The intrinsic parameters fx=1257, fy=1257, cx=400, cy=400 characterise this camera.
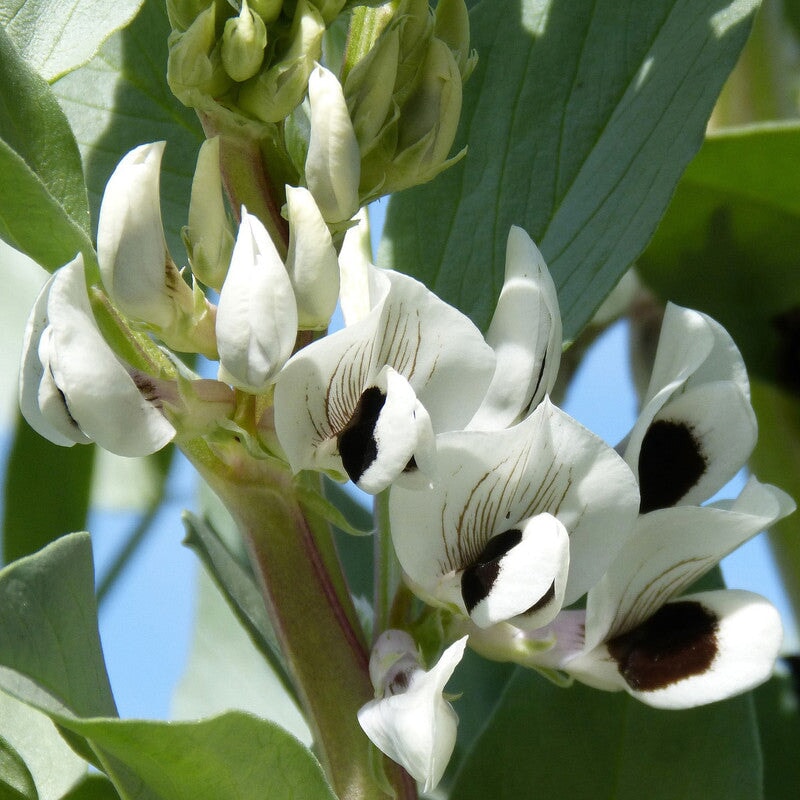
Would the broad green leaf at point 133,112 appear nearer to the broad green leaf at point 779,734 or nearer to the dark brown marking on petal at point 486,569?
the dark brown marking on petal at point 486,569

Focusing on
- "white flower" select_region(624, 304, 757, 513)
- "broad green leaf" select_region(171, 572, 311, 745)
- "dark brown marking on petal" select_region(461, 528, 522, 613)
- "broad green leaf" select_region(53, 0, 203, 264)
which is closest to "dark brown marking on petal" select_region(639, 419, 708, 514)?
Result: "white flower" select_region(624, 304, 757, 513)

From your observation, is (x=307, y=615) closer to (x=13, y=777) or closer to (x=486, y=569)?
(x=486, y=569)

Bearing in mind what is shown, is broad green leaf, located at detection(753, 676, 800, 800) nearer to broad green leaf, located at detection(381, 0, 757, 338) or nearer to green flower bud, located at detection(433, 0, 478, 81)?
broad green leaf, located at detection(381, 0, 757, 338)

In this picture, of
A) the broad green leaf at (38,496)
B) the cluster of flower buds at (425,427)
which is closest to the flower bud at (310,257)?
the cluster of flower buds at (425,427)

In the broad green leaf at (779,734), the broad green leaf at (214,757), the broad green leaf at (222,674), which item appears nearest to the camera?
the broad green leaf at (214,757)

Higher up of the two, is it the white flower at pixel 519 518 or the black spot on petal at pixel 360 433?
the black spot on petal at pixel 360 433
